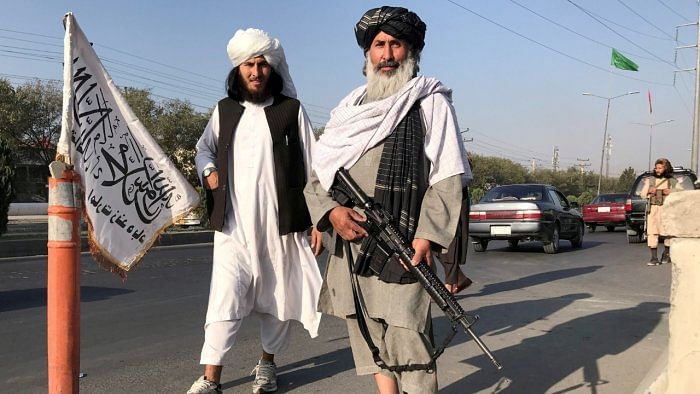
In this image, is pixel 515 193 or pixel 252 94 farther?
pixel 515 193

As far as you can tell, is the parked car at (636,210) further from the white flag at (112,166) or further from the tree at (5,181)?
the white flag at (112,166)

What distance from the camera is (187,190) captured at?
320 centimetres

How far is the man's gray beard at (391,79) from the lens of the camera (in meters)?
2.58

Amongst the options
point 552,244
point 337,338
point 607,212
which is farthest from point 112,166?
point 607,212

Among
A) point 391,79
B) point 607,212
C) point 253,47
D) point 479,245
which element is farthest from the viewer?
point 607,212

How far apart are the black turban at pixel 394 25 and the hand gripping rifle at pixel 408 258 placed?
0.65 meters

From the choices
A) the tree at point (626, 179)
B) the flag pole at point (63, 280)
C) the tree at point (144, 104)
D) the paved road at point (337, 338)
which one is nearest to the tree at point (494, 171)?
the tree at point (626, 179)

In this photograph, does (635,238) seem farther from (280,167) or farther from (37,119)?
(37,119)

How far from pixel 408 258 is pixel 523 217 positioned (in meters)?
10.7

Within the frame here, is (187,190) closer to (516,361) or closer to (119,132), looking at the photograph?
(119,132)

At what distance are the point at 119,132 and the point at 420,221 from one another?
4.90ft

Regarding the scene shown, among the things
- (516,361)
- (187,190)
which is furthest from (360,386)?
(187,190)

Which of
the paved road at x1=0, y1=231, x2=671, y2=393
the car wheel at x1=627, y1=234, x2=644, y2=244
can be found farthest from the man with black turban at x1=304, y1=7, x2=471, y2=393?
the car wheel at x1=627, y1=234, x2=644, y2=244

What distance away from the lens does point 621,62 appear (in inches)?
1383
